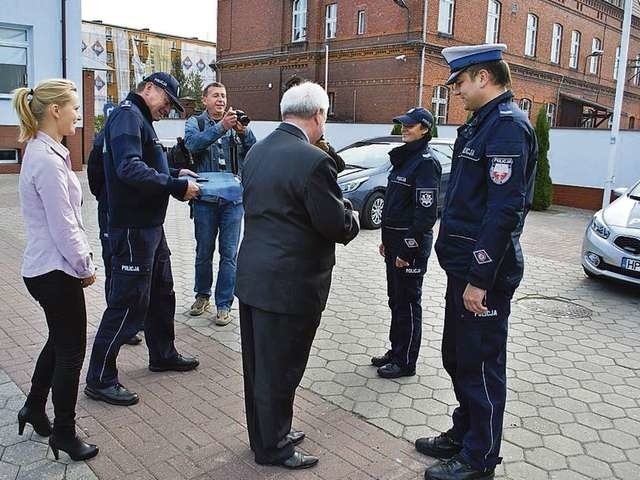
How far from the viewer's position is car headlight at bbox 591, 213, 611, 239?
23.5ft

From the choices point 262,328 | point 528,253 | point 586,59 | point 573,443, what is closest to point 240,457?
point 262,328

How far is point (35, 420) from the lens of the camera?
334 centimetres

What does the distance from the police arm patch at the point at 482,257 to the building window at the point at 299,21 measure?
28783mm

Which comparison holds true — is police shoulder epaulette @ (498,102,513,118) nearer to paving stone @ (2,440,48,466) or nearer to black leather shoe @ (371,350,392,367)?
black leather shoe @ (371,350,392,367)

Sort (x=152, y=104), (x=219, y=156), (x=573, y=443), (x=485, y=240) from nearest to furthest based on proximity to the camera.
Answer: (x=485, y=240), (x=573, y=443), (x=152, y=104), (x=219, y=156)

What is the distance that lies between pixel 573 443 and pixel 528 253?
631cm

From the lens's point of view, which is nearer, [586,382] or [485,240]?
[485,240]

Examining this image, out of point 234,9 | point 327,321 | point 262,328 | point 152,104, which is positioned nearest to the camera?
point 262,328

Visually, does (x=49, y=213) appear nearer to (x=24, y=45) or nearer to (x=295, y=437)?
(x=295, y=437)

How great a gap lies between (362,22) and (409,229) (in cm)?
2511

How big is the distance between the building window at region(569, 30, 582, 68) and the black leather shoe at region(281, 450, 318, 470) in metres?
36.1

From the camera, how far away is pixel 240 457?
10.8 feet

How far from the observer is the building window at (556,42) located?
32.7 metres

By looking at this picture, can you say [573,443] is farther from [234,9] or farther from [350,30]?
[234,9]
